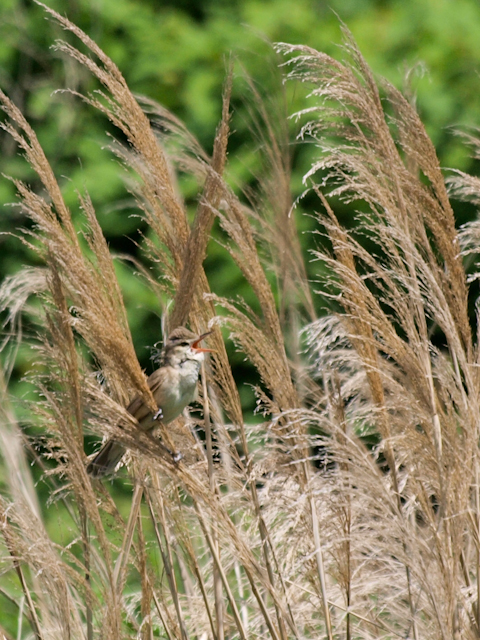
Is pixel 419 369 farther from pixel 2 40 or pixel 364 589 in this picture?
pixel 2 40

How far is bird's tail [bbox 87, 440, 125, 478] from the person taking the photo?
2.51 m

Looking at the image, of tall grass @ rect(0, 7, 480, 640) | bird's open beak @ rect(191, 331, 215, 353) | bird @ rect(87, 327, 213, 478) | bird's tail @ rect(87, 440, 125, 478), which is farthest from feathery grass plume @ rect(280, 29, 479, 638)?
bird's tail @ rect(87, 440, 125, 478)

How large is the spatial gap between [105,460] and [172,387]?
0.93ft

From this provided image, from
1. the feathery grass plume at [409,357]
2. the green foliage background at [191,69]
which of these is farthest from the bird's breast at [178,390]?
the green foliage background at [191,69]

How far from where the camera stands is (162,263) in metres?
2.43

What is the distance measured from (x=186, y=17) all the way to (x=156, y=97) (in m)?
0.62

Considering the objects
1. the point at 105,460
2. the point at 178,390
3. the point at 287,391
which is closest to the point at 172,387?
the point at 178,390

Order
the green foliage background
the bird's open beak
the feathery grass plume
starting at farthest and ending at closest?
1. the green foliage background
2. the bird's open beak
3. the feathery grass plume

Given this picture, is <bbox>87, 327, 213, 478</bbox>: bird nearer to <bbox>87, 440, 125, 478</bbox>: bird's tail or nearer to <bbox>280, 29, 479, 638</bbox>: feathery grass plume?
<bbox>87, 440, 125, 478</bbox>: bird's tail

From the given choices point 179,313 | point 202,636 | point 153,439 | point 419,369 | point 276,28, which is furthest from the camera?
point 276,28

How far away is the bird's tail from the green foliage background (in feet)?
6.78

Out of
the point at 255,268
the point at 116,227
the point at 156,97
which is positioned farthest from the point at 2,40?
the point at 255,268

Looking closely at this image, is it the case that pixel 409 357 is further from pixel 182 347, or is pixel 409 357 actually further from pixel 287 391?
pixel 182 347

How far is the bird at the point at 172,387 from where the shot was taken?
97.7 inches
